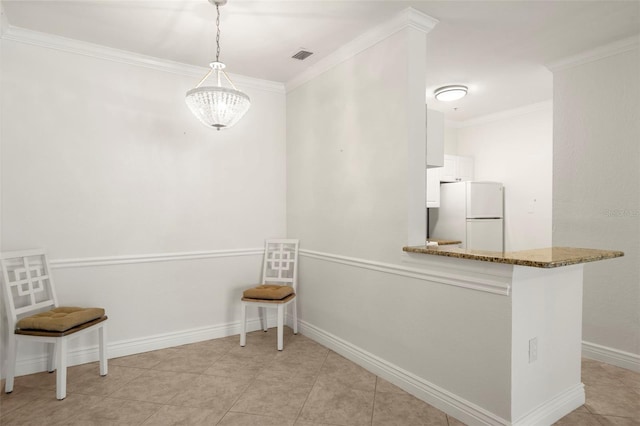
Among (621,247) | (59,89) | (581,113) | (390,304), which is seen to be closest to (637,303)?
(621,247)

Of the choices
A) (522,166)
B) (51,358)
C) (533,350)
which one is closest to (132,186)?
(51,358)

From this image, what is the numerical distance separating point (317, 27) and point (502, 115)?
3.54m

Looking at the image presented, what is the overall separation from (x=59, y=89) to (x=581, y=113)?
4.46 m

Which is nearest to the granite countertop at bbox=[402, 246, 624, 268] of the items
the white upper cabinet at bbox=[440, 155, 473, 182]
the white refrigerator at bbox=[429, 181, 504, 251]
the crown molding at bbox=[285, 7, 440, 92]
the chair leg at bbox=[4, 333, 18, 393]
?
the crown molding at bbox=[285, 7, 440, 92]

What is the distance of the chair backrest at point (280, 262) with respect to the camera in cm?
375

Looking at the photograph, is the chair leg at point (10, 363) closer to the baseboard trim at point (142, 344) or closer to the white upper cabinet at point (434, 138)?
the baseboard trim at point (142, 344)

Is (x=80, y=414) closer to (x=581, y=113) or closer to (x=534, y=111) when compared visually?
(x=581, y=113)

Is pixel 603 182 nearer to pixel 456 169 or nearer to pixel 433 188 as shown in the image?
pixel 433 188

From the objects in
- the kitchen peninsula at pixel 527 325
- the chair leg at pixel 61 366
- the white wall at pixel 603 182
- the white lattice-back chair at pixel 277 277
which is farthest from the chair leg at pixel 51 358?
the white wall at pixel 603 182

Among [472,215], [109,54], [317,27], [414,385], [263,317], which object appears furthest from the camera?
[472,215]

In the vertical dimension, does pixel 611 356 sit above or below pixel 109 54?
below

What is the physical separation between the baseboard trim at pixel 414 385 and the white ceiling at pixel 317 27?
2520 millimetres

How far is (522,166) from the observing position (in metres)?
4.93

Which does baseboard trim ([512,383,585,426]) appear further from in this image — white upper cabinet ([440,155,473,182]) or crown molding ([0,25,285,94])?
crown molding ([0,25,285,94])
